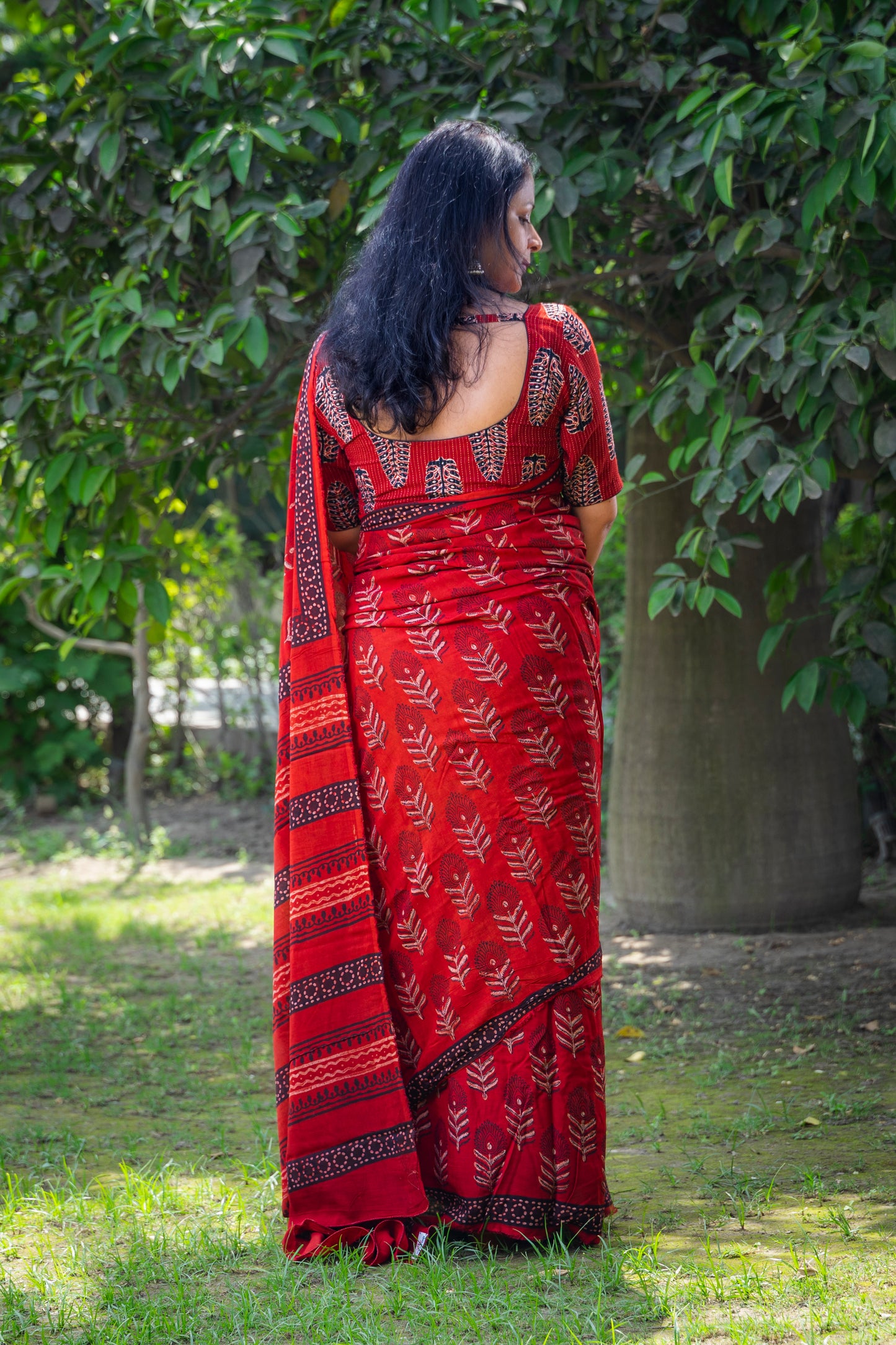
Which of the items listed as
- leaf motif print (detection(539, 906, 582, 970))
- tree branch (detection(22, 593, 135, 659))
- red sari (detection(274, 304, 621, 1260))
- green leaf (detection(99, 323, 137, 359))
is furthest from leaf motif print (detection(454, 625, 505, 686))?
tree branch (detection(22, 593, 135, 659))

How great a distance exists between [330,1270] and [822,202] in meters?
2.41

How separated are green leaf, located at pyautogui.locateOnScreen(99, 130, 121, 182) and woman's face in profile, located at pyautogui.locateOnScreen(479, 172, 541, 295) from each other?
4.72 ft

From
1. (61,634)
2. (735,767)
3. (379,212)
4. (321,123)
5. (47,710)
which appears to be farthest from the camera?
(47,710)

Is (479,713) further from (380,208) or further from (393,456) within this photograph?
(380,208)

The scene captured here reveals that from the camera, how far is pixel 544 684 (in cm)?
244

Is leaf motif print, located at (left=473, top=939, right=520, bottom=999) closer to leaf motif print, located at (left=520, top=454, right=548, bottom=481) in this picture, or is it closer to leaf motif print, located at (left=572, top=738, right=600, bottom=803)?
leaf motif print, located at (left=572, top=738, right=600, bottom=803)

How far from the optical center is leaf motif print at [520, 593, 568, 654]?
8.01 feet

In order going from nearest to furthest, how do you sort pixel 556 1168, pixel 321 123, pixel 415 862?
pixel 556 1168 < pixel 415 862 < pixel 321 123

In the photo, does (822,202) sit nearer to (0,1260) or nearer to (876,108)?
(876,108)

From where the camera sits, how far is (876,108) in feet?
8.71

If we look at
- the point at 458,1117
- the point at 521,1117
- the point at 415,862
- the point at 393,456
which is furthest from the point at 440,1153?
the point at 393,456

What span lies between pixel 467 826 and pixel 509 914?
0.18m

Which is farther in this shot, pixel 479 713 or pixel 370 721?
pixel 370 721

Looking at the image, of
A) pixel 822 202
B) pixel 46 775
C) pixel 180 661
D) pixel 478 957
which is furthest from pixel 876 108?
pixel 46 775
